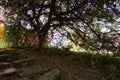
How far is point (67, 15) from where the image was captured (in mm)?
8195

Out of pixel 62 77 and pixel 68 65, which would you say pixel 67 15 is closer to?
pixel 68 65

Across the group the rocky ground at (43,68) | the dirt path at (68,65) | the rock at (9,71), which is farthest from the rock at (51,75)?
the rock at (9,71)

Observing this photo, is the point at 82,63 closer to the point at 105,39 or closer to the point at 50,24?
A: the point at 105,39

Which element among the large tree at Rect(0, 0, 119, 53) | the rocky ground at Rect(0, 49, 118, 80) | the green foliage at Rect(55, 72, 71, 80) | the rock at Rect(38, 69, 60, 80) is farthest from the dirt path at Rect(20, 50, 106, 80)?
the large tree at Rect(0, 0, 119, 53)

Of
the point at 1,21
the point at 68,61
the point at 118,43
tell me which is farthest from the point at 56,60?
the point at 1,21

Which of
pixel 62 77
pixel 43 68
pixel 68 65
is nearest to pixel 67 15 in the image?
pixel 68 65

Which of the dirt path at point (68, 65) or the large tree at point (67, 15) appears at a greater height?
the large tree at point (67, 15)

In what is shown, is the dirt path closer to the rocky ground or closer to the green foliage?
the rocky ground

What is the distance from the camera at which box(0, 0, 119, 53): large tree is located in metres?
7.25

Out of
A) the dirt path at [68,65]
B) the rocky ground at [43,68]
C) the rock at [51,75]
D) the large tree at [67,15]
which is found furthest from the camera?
the large tree at [67,15]

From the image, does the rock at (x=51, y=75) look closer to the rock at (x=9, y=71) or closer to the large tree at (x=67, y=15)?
the rock at (x=9, y=71)

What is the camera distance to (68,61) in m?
7.50

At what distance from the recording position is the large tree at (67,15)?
7251 millimetres

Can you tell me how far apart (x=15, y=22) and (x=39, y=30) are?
0.90 m
